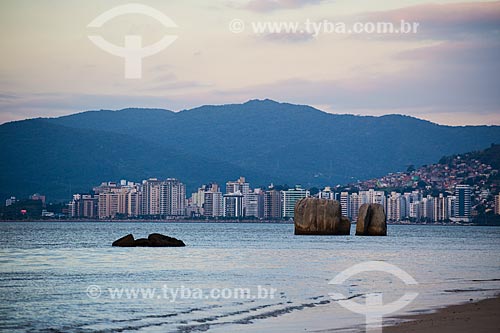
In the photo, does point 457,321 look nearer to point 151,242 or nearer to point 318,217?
point 151,242

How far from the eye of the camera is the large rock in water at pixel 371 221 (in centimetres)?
10094

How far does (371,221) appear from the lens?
103812mm

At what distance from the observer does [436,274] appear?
44719mm

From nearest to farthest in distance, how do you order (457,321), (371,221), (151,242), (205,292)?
(457,321) < (205,292) < (151,242) < (371,221)

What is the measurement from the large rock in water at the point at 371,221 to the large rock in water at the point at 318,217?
2437 mm

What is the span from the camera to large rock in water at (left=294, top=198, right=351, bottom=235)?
3959 inches

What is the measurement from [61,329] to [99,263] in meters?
29.5

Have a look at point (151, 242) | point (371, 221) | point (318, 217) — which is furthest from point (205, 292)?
point (371, 221)

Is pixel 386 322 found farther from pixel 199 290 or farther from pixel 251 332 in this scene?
pixel 199 290

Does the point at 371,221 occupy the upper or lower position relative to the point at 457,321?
upper

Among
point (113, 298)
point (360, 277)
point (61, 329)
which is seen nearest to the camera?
point (61, 329)

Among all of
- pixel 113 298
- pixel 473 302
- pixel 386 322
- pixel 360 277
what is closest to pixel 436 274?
pixel 360 277

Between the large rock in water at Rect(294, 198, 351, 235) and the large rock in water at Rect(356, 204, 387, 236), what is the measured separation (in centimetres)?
244

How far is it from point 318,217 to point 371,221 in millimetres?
6178
